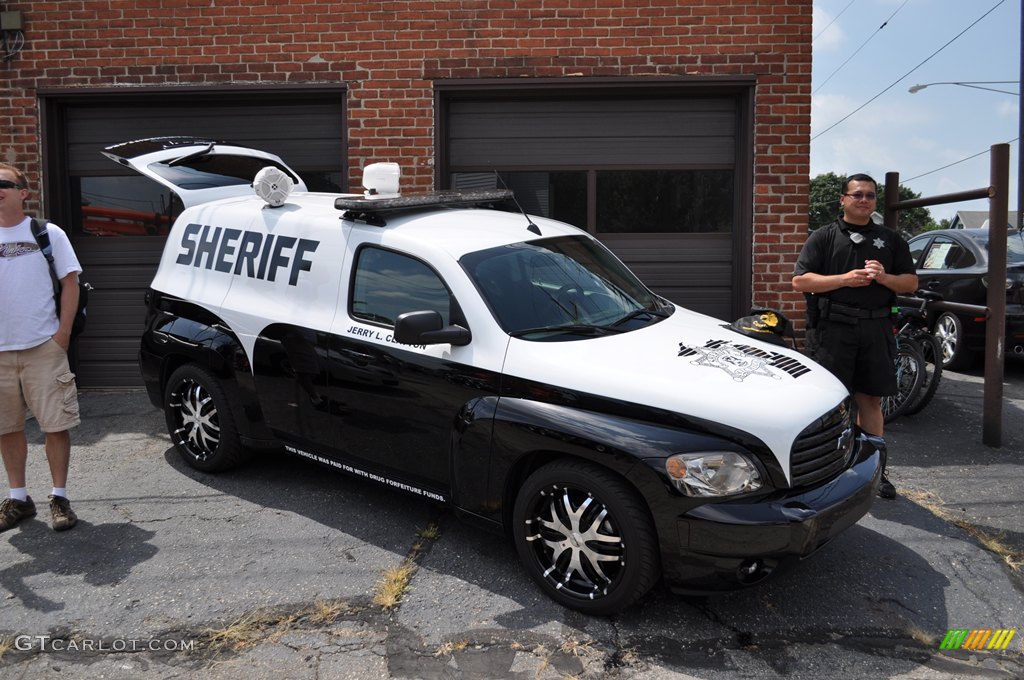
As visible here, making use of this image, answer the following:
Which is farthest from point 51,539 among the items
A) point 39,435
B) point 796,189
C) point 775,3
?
point 775,3

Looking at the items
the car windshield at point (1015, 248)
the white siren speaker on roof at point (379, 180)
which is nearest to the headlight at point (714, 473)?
the white siren speaker on roof at point (379, 180)

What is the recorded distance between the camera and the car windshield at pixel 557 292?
13.6 ft

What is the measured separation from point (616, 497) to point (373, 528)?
176cm

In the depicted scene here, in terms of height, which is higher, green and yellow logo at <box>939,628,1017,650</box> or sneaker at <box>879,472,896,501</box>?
sneaker at <box>879,472,896,501</box>

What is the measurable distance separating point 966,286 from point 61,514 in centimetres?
908

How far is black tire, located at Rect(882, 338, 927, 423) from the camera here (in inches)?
272

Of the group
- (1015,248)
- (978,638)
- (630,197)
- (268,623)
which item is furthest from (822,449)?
(1015,248)

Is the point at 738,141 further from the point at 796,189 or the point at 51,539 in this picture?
the point at 51,539

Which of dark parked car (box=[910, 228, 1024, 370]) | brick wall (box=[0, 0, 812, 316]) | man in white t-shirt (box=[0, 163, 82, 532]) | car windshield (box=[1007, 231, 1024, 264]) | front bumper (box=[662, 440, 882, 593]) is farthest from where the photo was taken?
car windshield (box=[1007, 231, 1024, 264])

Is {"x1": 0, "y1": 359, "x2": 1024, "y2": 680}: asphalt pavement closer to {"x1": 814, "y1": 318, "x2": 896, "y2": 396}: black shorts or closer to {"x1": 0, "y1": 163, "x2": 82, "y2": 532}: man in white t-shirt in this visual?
{"x1": 0, "y1": 163, "x2": 82, "y2": 532}: man in white t-shirt

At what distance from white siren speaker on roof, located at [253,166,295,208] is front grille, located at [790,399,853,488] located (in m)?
3.43

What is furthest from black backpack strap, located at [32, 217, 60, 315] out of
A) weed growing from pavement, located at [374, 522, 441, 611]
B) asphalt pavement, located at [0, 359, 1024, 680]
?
weed growing from pavement, located at [374, 522, 441, 611]

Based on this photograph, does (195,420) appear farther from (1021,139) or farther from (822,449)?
(1021,139)

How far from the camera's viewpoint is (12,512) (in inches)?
186
